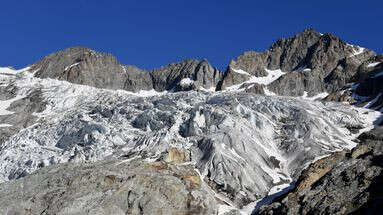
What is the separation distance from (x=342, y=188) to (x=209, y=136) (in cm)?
4205

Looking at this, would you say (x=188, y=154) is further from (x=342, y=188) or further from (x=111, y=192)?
(x=342, y=188)

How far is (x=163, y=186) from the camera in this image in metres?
90.2

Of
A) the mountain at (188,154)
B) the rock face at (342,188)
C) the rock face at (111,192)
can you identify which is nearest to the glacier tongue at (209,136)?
the mountain at (188,154)

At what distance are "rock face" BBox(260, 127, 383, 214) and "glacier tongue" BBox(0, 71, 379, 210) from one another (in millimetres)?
14199

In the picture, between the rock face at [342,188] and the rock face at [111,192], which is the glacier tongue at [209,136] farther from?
the rock face at [342,188]

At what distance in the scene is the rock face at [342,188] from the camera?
68.9m

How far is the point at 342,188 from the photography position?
75125 millimetres

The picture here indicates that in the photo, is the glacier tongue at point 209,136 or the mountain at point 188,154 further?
the glacier tongue at point 209,136

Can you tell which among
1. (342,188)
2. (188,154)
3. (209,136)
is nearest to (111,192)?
(188,154)

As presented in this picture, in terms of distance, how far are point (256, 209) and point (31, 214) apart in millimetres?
28940

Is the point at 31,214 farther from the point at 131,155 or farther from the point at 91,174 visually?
the point at 131,155

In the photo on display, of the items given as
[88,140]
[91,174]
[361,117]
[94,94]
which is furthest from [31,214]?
[94,94]

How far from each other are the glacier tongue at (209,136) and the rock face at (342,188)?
46.6ft

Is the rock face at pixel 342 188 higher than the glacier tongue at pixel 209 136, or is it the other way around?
the glacier tongue at pixel 209 136
